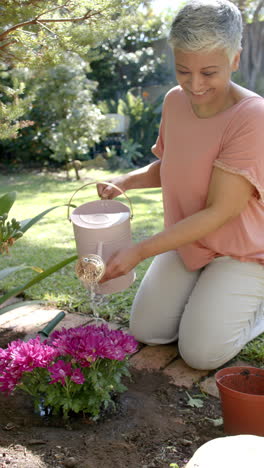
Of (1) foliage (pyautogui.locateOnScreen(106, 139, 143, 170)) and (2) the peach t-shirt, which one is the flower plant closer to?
(2) the peach t-shirt

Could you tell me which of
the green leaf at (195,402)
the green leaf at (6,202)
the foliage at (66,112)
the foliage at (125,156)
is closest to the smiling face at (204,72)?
the green leaf at (6,202)

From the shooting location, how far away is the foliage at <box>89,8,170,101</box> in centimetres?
1020

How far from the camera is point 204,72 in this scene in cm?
185

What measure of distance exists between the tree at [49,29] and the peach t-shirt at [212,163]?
422 millimetres

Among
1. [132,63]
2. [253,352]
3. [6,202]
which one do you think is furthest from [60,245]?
[132,63]

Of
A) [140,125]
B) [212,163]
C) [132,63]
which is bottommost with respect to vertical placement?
[140,125]

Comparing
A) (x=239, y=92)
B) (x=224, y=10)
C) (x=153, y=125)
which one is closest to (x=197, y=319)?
(x=239, y=92)

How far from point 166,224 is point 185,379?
2.24 ft

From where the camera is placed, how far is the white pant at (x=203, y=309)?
7.13ft

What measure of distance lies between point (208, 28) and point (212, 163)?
53cm

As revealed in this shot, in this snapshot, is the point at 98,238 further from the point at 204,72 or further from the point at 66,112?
the point at 66,112

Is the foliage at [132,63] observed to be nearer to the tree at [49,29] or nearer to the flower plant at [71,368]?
the tree at [49,29]

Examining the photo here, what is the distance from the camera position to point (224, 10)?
1.81 metres

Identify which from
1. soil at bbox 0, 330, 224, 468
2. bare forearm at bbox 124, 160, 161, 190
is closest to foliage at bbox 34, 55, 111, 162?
bare forearm at bbox 124, 160, 161, 190
